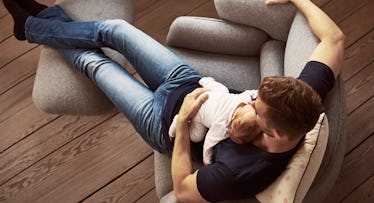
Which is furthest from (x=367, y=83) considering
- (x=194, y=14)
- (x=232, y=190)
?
(x=232, y=190)

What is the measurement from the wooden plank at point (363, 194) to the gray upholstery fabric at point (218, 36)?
26.4 inches

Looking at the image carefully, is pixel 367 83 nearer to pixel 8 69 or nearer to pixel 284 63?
pixel 284 63

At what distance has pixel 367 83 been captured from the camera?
1.99 metres

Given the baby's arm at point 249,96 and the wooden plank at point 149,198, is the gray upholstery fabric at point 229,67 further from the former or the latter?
the wooden plank at point 149,198

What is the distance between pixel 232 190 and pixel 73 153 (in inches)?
38.9

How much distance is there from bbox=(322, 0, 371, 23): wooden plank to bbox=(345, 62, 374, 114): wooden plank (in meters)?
0.28

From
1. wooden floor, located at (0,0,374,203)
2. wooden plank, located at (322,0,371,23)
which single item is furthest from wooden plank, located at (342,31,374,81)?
wooden plank, located at (322,0,371,23)

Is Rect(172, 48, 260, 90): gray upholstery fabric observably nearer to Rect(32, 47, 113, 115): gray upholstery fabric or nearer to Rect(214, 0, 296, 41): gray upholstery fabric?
Rect(214, 0, 296, 41): gray upholstery fabric

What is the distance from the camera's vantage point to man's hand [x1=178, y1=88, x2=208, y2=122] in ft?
4.44

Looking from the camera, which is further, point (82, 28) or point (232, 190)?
point (82, 28)

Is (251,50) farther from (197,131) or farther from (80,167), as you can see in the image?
(80,167)

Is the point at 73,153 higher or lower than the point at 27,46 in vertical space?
lower

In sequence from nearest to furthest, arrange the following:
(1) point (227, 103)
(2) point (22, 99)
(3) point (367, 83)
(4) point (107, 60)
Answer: (1) point (227, 103)
(4) point (107, 60)
(3) point (367, 83)
(2) point (22, 99)

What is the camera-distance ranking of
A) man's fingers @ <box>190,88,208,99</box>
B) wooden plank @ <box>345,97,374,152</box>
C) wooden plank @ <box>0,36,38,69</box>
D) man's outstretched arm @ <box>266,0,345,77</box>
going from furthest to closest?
1. wooden plank @ <box>0,36,38,69</box>
2. wooden plank @ <box>345,97,374,152</box>
3. man's fingers @ <box>190,88,208,99</box>
4. man's outstretched arm @ <box>266,0,345,77</box>
